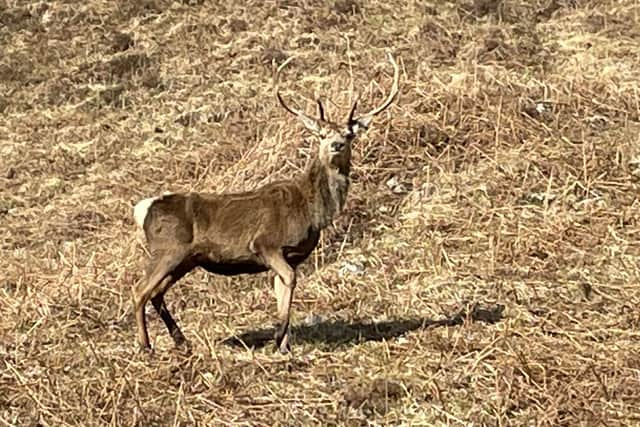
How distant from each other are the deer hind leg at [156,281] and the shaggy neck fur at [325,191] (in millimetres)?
995

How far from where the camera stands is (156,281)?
7574 millimetres

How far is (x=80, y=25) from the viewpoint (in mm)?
20109

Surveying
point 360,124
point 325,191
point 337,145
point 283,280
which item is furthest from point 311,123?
point 283,280

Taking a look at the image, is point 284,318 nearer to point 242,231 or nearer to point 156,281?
point 242,231

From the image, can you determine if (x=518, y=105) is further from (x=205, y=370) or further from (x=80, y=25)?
(x=80, y=25)

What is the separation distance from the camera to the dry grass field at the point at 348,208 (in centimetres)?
704

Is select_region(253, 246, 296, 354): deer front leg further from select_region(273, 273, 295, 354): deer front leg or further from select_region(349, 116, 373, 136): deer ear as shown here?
select_region(349, 116, 373, 136): deer ear

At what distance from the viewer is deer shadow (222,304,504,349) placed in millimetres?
8039

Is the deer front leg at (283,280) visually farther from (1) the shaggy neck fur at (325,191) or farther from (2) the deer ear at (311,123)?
(2) the deer ear at (311,123)

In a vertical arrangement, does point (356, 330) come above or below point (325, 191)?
below

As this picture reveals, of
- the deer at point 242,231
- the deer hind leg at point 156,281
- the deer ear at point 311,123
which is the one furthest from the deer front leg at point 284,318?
the deer ear at point 311,123

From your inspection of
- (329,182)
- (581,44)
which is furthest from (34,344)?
(581,44)

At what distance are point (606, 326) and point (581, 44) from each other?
985cm

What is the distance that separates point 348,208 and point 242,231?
12.0 ft
